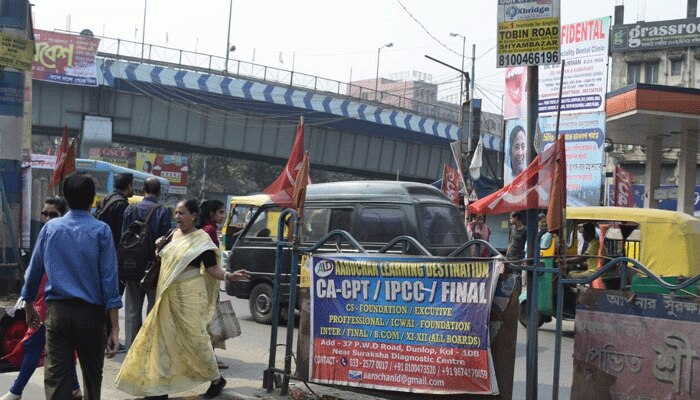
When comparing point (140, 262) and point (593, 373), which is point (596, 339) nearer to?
point (593, 373)

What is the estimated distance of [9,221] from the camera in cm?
1026

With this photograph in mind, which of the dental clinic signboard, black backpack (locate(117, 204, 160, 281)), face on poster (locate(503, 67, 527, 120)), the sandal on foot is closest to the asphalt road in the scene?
the sandal on foot

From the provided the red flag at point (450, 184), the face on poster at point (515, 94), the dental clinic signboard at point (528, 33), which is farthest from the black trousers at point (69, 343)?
the face on poster at point (515, 94)

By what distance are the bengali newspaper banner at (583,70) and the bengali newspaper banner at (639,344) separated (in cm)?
2523

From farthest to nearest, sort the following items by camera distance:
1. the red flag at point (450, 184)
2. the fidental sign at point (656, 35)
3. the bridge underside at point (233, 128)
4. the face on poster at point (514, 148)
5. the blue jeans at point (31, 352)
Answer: the fidental sign at point (656, 35) < the bridge underside at point (233, 128) < the face on poster at point (514, 148) < the red flag at point (450, 184) < the blue jeans at point (31, 352)

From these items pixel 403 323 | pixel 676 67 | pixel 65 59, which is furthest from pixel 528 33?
pixel 676 67

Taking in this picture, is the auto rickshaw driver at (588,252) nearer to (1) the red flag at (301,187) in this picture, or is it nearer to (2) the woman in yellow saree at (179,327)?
(1) the red flag at (301,187)

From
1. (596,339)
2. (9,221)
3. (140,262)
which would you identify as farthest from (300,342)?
(9,221)

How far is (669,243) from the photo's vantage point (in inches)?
442

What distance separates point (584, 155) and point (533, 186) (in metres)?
25.4

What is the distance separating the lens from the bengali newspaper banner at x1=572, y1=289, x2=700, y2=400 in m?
5.22

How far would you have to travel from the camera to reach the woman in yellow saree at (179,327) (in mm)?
6477

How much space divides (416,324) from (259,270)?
673cm

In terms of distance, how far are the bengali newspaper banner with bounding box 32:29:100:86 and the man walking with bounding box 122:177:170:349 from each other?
109 feet
